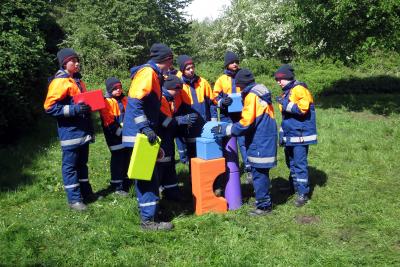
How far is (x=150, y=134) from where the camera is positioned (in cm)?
532

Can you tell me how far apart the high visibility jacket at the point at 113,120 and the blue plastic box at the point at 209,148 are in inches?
61.1

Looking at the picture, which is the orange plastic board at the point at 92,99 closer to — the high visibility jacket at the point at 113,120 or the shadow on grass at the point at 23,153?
the high visibility jacket at the point at 113,120

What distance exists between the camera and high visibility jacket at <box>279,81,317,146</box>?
6398 millimetres

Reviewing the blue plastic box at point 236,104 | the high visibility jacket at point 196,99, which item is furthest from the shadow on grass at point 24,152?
the blue plastic box at point 236,104

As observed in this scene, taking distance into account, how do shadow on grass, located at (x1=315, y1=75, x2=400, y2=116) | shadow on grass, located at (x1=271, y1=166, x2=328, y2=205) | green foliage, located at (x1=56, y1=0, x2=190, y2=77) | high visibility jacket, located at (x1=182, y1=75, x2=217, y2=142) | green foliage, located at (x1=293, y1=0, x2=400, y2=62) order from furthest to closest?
1. green foliage, located at (x1=56, y1=0, x2=190, y2=77)
2. shadow on grass, located at (x1=315, y1=75, x2=400, y2=116)
3. green foliage, located at (x1=293, y1=0, x2=400, y2=62)
4. high visibility jacket, located at (x1=182, y1=75, x2=217, y2=142)
5. shadow on grass, located at (x1=271, y1=166, x2=328, y2=205)

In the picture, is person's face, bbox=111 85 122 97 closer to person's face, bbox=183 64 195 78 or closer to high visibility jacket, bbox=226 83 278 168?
person's face, bbox=183 64 195 78

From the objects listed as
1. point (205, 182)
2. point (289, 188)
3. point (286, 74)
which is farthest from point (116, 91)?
point (289, 188)

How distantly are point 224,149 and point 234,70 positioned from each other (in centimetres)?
189

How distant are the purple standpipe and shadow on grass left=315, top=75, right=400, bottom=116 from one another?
9836 mm

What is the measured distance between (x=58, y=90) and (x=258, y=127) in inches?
112

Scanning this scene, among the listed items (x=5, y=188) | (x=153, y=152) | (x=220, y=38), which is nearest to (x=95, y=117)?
(x=5, y=188)

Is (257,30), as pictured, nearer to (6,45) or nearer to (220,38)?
(220,38)

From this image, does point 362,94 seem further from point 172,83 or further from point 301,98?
point 172,83

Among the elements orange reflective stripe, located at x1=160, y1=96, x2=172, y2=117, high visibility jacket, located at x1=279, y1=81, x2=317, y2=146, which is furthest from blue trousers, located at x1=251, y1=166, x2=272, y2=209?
orange reflective stripe, located at x1=160, y1=96, x2=172, y2=117
